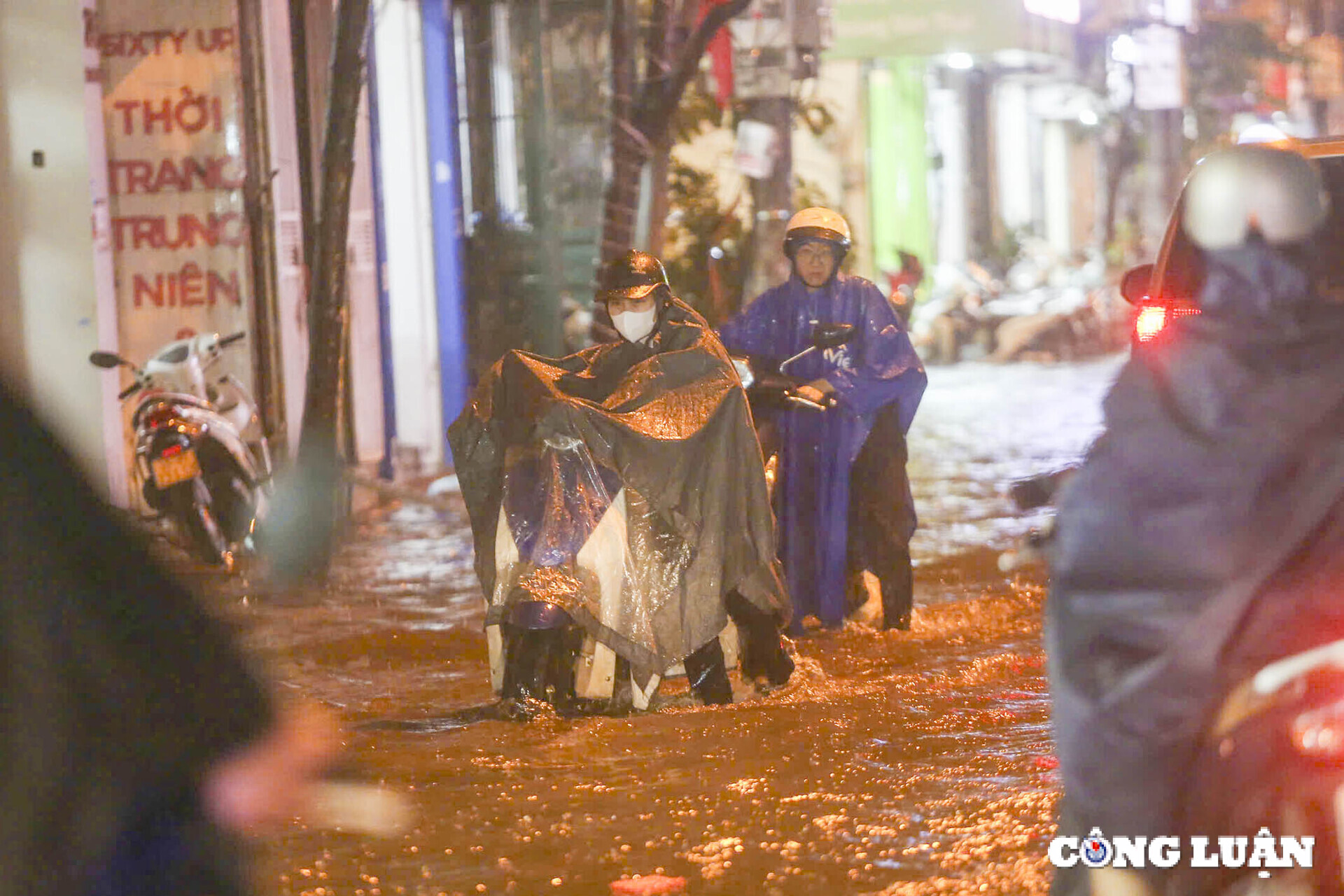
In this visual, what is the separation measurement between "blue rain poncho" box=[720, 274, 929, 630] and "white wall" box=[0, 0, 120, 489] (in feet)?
15.0

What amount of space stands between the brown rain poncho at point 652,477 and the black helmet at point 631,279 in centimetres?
23

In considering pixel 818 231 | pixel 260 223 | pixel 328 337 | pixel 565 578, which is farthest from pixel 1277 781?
pixel 260 223

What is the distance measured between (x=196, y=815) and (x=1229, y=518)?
4.90ft

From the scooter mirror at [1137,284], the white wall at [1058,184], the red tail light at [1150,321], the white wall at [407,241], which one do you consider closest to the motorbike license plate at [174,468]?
the scooter mirror at [1137,284]

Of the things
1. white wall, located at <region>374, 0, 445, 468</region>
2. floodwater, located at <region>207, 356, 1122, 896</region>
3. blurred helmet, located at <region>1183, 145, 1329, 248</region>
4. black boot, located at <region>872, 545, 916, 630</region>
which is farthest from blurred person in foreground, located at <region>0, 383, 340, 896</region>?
white wall, located at <region>374, 0, 445, 468</region>

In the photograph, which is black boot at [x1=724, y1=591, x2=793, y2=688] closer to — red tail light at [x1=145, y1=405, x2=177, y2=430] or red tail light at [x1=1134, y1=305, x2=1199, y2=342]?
red tail light at [x1=1134, y1=305, x2=1199, y2=342]

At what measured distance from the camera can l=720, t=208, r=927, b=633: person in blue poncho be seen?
807cm

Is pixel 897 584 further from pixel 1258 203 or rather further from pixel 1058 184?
pixel 1058 184

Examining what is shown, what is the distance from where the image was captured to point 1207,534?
283cm

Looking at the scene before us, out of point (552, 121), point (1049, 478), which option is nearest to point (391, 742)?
point (1049, 478)

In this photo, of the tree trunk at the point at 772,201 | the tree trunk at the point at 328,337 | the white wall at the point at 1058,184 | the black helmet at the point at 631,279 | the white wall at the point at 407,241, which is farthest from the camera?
the white wall at the point at 1058,184

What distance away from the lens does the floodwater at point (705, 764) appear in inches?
192

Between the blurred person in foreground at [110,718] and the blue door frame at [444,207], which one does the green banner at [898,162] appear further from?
the blurred person in foreground at [110,718]

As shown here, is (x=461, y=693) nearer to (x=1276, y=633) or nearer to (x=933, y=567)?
(x=933, y=567)
